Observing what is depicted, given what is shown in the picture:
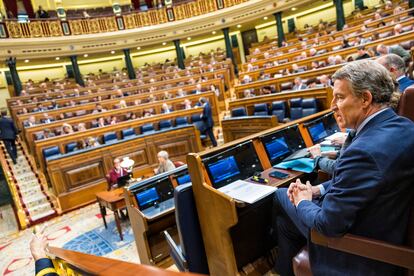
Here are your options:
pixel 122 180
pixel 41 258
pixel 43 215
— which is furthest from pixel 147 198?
pixel 43 215

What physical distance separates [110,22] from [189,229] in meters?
12.7

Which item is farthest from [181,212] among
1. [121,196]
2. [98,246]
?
[98,246]

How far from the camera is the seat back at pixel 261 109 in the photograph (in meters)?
5.45

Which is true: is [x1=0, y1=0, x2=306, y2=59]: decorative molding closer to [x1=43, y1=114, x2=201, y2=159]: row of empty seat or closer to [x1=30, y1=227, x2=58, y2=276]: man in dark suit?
[x1=43, y1=114, x2=201, y2=159]: row of empty seat

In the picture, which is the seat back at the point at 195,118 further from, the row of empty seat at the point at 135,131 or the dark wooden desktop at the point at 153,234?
the dark wooden desktop at the point at 153,234

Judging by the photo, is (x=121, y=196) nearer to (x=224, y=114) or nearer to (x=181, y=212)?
(x=181, y=212)

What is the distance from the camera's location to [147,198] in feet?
8.55

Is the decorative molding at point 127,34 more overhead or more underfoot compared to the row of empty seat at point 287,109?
more overhead

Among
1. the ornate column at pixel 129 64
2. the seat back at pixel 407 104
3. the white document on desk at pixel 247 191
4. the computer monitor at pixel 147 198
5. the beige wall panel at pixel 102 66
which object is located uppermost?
the beige wall panel at pixel 102 66

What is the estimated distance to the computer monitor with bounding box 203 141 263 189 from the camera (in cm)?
200

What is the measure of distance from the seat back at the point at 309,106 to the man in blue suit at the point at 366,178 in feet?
11.1

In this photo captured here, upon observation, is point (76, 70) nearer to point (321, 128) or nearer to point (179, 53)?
point (179, 53)

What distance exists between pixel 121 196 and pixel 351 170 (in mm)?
2978

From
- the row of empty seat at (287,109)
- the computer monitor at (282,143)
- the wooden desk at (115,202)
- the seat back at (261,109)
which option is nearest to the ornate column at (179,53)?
the row of empty seat at (287,109)
